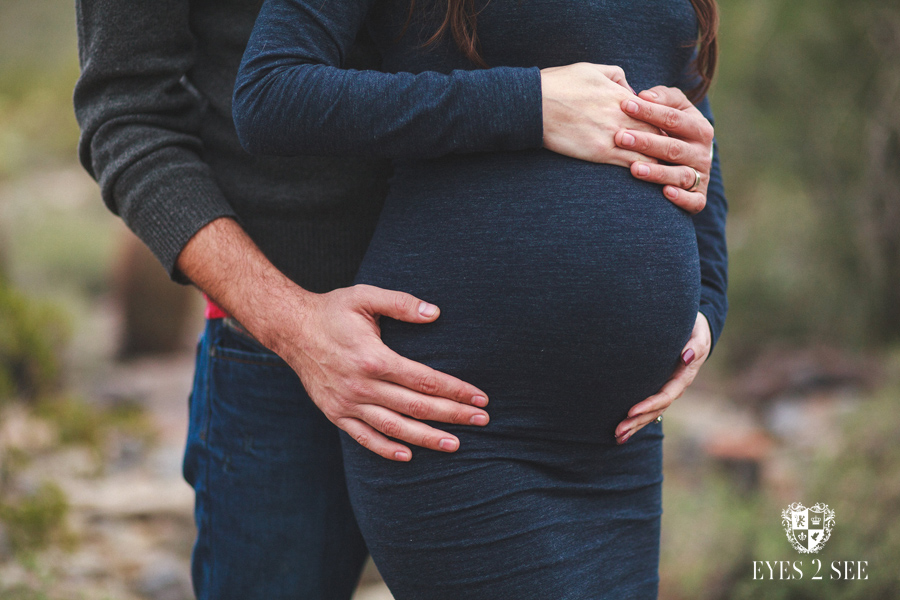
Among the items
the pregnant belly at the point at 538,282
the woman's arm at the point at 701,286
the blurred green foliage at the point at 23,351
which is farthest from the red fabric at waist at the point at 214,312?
the blurred green foliage at the point at 23,351

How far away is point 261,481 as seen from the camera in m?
1.30

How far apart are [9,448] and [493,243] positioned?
10.9 feet

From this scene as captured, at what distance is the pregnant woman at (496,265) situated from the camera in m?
1.02

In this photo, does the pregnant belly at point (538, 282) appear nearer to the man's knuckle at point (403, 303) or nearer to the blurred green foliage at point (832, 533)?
the man's knuckle at point (403, 303)

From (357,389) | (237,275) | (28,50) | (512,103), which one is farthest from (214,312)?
(28,50)

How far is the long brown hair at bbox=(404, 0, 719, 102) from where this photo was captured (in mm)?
1057

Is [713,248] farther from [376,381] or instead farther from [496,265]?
[376,381]

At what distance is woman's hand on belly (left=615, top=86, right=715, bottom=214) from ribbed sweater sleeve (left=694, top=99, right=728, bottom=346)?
0.20 meters

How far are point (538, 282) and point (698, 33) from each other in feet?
1.95

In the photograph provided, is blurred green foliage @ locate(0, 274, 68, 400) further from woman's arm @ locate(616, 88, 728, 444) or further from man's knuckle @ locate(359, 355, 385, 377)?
woman's arm @ locate(616, 88, 728, 444)

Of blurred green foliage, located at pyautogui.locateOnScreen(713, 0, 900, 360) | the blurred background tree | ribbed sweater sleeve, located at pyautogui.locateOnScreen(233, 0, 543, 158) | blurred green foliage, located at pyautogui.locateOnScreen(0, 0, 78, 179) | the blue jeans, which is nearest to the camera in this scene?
ribbed sweater sleeve, located at pyautogui.locateOnScreen(233, 0, 543, 158)

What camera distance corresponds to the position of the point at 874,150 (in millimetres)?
4512

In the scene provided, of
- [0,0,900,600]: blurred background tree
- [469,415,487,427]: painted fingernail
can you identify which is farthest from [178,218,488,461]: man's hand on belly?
[0,0,900,600]: blurred background tree

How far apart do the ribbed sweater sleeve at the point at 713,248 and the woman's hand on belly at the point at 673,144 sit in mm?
198
